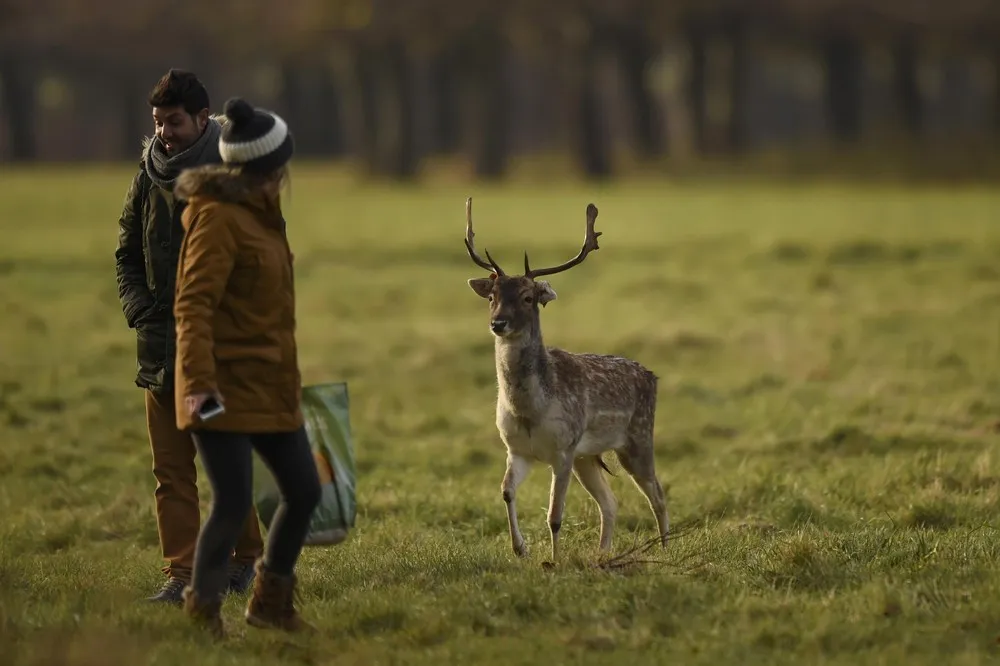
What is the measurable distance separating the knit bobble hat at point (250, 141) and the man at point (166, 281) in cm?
108

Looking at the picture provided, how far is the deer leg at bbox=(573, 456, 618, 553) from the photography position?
9078 millimetres

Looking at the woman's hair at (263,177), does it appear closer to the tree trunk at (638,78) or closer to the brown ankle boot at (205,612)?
the brown ankle boot at (205,612)

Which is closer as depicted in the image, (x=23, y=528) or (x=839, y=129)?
(x=23, y=528)

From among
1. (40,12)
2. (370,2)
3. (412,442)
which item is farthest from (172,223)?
(40,12)

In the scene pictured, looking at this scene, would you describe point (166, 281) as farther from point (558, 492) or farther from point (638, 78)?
point (638, 78)

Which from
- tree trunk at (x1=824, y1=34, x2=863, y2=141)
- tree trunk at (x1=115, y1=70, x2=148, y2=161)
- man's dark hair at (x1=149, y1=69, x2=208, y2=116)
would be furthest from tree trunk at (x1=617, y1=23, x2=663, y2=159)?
man's dark hair at (x1=149, y1=69, x2=208, y2=116)

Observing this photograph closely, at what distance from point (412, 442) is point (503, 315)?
5.78m

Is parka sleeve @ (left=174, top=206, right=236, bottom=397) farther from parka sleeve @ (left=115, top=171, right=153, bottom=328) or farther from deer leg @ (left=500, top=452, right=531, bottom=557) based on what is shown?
deer leg @ (left=500, top=452, right=531, bottom=557)

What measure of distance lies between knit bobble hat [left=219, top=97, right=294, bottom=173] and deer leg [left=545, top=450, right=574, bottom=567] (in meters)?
2.52

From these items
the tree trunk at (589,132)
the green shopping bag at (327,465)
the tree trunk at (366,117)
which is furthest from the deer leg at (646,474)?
the tree trunk at (366,117)

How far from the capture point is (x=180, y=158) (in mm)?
7762

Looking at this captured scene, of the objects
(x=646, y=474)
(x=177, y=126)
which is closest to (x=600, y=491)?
(x=646, y=474)

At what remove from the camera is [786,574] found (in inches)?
307

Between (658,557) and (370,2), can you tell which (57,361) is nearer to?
(658,557)
